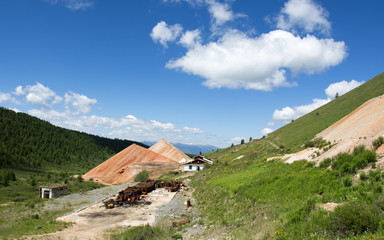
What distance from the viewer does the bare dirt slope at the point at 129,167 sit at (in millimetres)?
62500

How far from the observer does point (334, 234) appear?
28.4ft

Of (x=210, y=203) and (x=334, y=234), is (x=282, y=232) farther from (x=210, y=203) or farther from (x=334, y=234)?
(x=210, y=203)

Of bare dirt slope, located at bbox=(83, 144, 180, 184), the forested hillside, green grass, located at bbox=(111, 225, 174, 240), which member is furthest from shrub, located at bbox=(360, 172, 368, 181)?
the forested hillside

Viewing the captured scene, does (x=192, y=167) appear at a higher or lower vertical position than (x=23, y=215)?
higher

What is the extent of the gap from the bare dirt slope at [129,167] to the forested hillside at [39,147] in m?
24.8

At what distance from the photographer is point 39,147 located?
9394 centimetres

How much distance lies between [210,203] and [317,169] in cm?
1048

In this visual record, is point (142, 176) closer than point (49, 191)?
No

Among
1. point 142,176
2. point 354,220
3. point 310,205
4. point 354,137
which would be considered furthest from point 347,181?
point 142,176

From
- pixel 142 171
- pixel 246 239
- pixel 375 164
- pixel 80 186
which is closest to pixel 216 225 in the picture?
pixel 246 239

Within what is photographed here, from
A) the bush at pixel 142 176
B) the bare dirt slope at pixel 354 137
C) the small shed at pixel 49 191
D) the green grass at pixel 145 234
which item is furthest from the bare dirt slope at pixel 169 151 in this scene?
the green grass at pixel 145 234

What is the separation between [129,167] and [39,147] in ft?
173

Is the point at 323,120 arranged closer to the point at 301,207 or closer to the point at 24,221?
the point at 301,207

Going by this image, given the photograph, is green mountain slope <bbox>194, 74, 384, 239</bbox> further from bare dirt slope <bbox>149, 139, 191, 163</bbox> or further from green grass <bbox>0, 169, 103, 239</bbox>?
bare dirt slope <bbox>149, 139, 191, 163</bbox>
